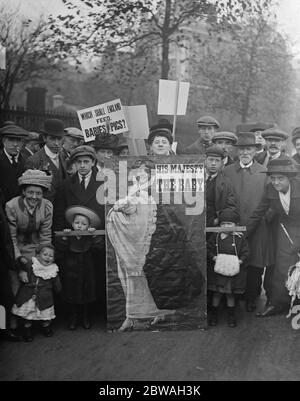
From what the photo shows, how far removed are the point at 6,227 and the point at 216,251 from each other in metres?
1.78

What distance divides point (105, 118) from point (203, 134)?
1.13 meters

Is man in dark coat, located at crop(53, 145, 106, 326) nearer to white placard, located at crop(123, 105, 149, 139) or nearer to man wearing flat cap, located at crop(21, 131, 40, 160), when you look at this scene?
white placard, located at crop(123, 105, 149, 139)

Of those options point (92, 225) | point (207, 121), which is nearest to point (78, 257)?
point (92, 225)

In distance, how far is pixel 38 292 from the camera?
3955 mm

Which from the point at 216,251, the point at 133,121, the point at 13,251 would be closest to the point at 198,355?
the point at 216,251

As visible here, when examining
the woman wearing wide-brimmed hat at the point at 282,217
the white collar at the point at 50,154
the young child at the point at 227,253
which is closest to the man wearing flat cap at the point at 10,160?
the white collar at the point at 50,154

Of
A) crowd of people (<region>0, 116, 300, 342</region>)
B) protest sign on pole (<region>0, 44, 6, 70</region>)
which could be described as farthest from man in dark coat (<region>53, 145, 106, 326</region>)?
protest sign on pole (<region>0, 44, 6, 70</region>)

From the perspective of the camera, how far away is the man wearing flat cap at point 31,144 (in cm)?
530

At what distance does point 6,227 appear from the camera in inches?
151

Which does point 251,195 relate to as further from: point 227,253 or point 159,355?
point 159,355

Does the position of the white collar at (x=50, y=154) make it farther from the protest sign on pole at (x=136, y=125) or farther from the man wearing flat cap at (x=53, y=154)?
the protest sign on pole at (x=136, y=125)

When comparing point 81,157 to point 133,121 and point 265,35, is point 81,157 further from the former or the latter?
point 265,35

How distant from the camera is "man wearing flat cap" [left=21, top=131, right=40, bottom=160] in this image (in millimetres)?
5303

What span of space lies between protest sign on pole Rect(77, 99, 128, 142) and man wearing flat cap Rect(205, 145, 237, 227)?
0.90m
